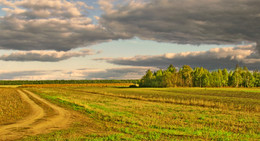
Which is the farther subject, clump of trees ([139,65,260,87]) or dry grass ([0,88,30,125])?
clump of trees ([139,65,260,87])

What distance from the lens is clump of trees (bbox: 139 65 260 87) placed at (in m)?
163

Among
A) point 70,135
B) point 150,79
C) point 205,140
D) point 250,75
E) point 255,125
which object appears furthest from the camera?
point 250,75

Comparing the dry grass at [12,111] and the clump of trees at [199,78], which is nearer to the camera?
the dry grass at [12,111]

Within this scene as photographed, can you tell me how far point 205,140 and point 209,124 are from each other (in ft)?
20.4

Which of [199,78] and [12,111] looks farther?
[199,78]

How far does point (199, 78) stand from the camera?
169 metres

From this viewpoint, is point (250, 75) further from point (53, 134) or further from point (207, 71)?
point (53, 134)

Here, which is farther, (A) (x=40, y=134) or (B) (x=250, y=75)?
(B) (x=250, y=75)

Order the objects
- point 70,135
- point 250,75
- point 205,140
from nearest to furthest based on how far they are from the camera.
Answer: point 205,140, point 70,135, point 250,75

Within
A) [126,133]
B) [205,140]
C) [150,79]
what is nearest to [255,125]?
[205,140]

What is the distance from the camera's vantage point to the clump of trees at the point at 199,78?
16316 centimetres

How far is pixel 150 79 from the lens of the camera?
17075 cm

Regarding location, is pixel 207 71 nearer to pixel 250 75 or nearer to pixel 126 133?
pixel 250 75

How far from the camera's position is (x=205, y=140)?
1490cm
